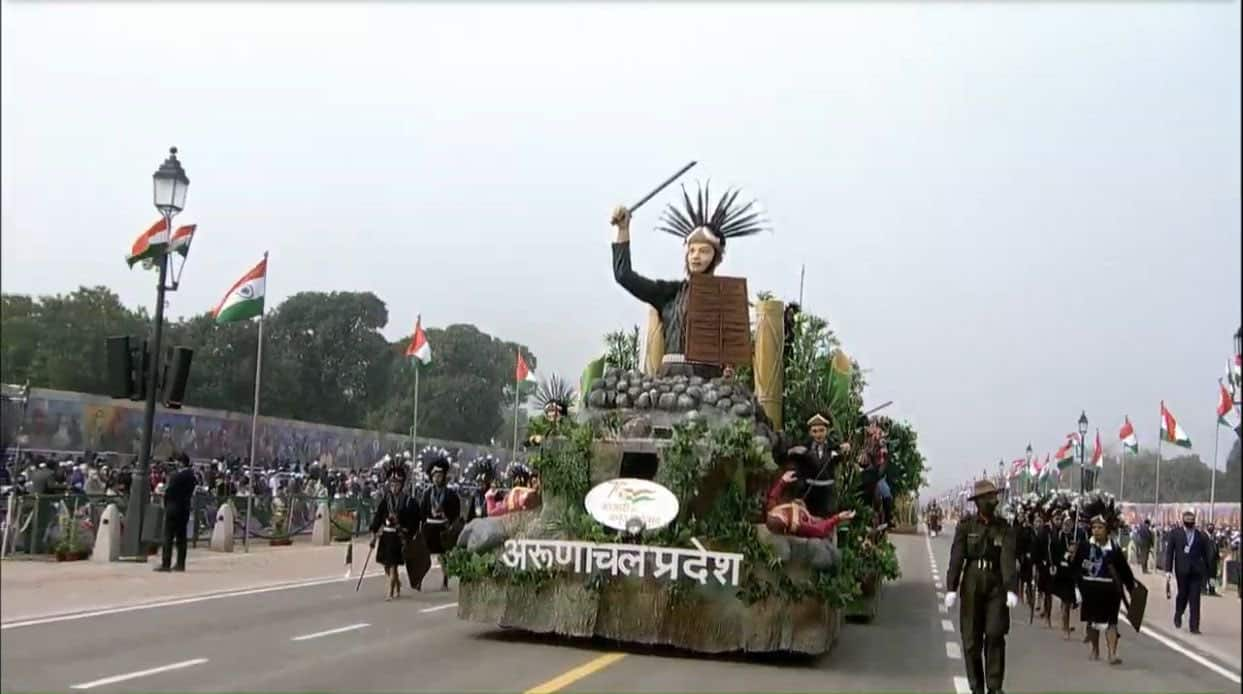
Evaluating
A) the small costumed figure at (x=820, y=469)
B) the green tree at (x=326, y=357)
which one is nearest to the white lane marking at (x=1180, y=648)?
the small costumed figure at (x=820, y=469)

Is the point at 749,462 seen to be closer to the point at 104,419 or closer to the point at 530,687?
the point at 530,687

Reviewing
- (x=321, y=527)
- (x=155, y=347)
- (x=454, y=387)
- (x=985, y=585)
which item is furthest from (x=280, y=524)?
(x=454, y=387)

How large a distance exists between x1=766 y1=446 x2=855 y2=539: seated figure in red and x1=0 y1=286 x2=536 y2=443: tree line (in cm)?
1160

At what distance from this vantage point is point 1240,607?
326 cm

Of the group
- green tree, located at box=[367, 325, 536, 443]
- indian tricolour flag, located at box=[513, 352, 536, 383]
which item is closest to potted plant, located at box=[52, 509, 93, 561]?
indian tricolour flag, located at box=[513, 352, 536, 383]

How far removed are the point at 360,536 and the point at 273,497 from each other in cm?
405

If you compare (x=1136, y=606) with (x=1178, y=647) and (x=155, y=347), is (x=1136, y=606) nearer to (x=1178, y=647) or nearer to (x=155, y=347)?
(x=1178, y=647)

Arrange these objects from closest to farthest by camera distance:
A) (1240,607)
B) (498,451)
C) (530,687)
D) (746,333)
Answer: (1240,607) < (530,687) < (746,333) < (498,451)

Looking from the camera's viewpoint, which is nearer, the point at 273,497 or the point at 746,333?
the point at 746,333

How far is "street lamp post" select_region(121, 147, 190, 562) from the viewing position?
349 inches

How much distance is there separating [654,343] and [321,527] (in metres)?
15.9

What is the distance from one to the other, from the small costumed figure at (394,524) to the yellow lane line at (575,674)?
5.95 meters

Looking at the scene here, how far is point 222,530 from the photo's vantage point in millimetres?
Answer: 23516

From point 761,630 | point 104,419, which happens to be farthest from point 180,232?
point 104,419
